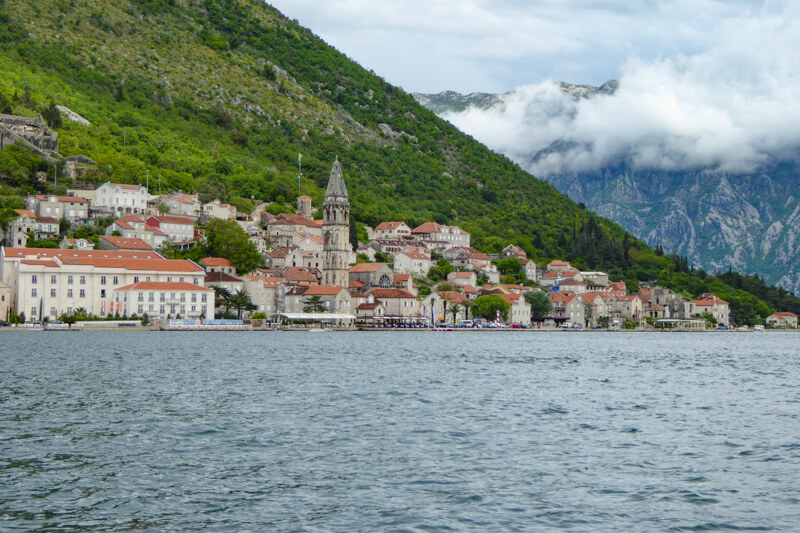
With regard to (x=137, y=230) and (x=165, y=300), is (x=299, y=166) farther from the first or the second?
(x=165, y=300)

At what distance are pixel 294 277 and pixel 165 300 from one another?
2481cm

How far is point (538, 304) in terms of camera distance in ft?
425

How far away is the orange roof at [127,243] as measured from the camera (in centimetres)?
10238

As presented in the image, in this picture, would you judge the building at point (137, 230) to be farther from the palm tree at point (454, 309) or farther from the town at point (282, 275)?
the palm tree at point (454, 309)

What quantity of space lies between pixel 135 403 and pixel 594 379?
23.5m

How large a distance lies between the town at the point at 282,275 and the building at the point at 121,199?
0.14 metres

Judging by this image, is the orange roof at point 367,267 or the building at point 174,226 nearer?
the building at point 174,226

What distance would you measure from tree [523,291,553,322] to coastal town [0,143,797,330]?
0.19 m

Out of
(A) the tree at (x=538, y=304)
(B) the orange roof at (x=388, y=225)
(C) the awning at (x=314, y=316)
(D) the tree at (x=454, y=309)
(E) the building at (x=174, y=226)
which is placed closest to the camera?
(C) the awning at (x=314, y=316)

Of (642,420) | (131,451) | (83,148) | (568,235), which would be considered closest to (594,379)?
(642,420)

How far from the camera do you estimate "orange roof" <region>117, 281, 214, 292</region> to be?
302 ft

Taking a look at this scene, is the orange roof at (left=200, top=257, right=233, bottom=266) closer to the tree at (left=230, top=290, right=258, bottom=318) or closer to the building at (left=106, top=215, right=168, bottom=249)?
the tree at (left=230, top=290, right=258, bottom=318)

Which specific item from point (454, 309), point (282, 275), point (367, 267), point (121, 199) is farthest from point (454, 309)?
point (121, 199)

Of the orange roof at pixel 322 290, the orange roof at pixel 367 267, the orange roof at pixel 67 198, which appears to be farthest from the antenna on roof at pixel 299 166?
the orange roof at pixel 67 198
